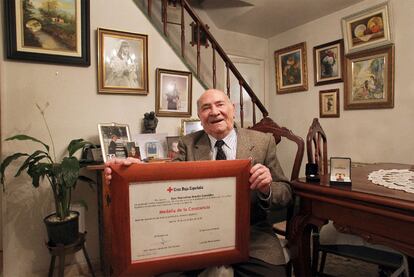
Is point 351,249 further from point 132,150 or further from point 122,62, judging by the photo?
point 122,62

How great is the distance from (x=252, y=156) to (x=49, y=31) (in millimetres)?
1645

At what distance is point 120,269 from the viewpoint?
84 centimetres

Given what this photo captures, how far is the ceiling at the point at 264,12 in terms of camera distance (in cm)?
304

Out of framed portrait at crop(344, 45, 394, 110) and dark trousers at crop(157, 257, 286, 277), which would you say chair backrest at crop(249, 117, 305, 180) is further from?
framed portrait at crop(344, 45, 394, 110)

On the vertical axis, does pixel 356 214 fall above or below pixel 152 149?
below

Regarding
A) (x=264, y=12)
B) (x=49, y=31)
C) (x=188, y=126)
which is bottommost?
(x=188, y=126)

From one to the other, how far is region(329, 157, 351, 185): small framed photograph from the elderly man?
20 centimetres

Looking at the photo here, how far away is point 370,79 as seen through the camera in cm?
279

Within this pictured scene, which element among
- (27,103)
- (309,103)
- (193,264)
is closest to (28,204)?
(27,103)

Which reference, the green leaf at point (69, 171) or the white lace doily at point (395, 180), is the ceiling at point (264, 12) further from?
the green leaf at point (69, 171)

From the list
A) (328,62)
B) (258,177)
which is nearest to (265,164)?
(258,177)

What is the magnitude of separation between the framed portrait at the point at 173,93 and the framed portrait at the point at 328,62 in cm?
192

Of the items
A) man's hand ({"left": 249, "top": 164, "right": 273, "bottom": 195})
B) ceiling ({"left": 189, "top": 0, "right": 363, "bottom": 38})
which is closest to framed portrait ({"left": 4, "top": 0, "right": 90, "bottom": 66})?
man's hand ({"left": 249, "top": 164, "right": 273, "bottom": 195})

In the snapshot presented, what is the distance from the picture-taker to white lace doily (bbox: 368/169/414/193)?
1031 millimetres
